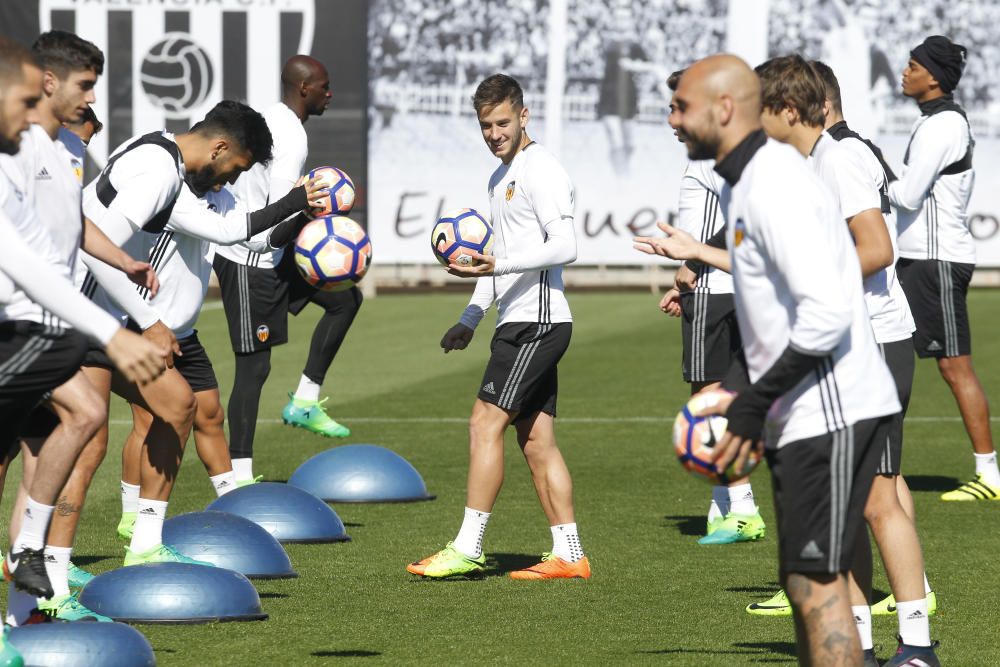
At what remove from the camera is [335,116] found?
3294 cm

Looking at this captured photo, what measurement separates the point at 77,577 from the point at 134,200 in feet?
5.95

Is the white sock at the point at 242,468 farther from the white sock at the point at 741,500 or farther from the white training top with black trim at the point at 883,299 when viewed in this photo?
the white training top with black trim at the point at 883,299

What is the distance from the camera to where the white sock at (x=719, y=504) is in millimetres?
9594

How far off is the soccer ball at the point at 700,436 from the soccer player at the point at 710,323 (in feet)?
13.0

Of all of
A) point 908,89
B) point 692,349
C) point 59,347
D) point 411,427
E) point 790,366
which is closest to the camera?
point 790,366

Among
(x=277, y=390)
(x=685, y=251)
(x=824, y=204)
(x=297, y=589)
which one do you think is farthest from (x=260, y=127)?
(x=277, y=390)

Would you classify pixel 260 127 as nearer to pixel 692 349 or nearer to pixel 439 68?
pixel 692 349

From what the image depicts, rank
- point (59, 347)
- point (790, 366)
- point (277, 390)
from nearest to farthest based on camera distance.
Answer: point (790, 366) < point (59, 347) < point (277, 390)

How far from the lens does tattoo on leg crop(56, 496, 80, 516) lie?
7.34m

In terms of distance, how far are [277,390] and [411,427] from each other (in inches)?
121

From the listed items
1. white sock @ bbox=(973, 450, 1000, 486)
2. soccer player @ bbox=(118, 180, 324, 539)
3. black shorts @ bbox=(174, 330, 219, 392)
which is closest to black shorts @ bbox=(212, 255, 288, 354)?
soccer player @ bbox=(118, 180, 324, 539)

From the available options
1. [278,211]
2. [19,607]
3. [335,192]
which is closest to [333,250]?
[335,192]

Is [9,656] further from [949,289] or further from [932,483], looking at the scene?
[932,483]

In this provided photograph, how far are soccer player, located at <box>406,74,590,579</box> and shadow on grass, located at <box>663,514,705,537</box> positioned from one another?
136cm
